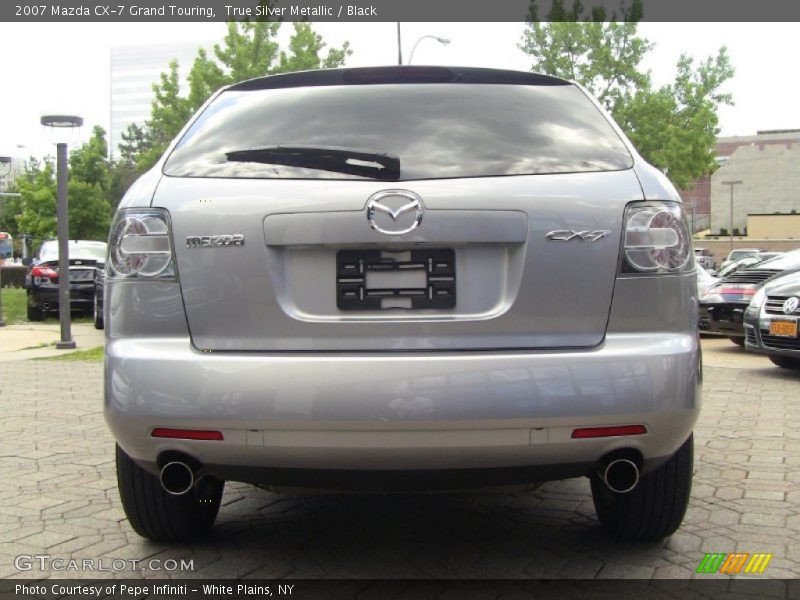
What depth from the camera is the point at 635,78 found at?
33188 millimetres

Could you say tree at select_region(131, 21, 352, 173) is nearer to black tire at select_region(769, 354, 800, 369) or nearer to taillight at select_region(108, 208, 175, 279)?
black tire at select_region(769, 354, 800, 369)

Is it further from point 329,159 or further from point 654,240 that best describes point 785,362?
point 329,159

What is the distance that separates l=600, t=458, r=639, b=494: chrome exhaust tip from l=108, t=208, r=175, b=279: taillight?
56.4 inches

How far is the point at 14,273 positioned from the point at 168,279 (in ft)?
112

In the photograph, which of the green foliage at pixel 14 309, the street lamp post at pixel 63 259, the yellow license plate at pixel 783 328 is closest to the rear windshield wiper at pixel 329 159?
Result: the yellow license plate at pixel 783 328

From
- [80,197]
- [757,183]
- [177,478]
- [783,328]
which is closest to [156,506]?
[177,478]

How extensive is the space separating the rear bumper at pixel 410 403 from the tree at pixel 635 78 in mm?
31683

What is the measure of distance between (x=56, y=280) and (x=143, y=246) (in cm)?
1436

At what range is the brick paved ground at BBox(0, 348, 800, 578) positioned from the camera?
9.89 feet

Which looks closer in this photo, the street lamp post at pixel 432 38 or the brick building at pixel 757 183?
the street lamp post at pixel 432 38

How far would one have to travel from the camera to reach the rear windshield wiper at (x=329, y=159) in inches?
105

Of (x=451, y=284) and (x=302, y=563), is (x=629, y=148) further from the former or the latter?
(x=302, y=563)

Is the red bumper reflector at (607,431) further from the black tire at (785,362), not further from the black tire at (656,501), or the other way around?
the black tire at (785,362)

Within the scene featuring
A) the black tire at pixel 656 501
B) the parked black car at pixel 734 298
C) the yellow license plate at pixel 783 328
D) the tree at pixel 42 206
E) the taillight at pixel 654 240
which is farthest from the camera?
the tree at pixel 42 206
